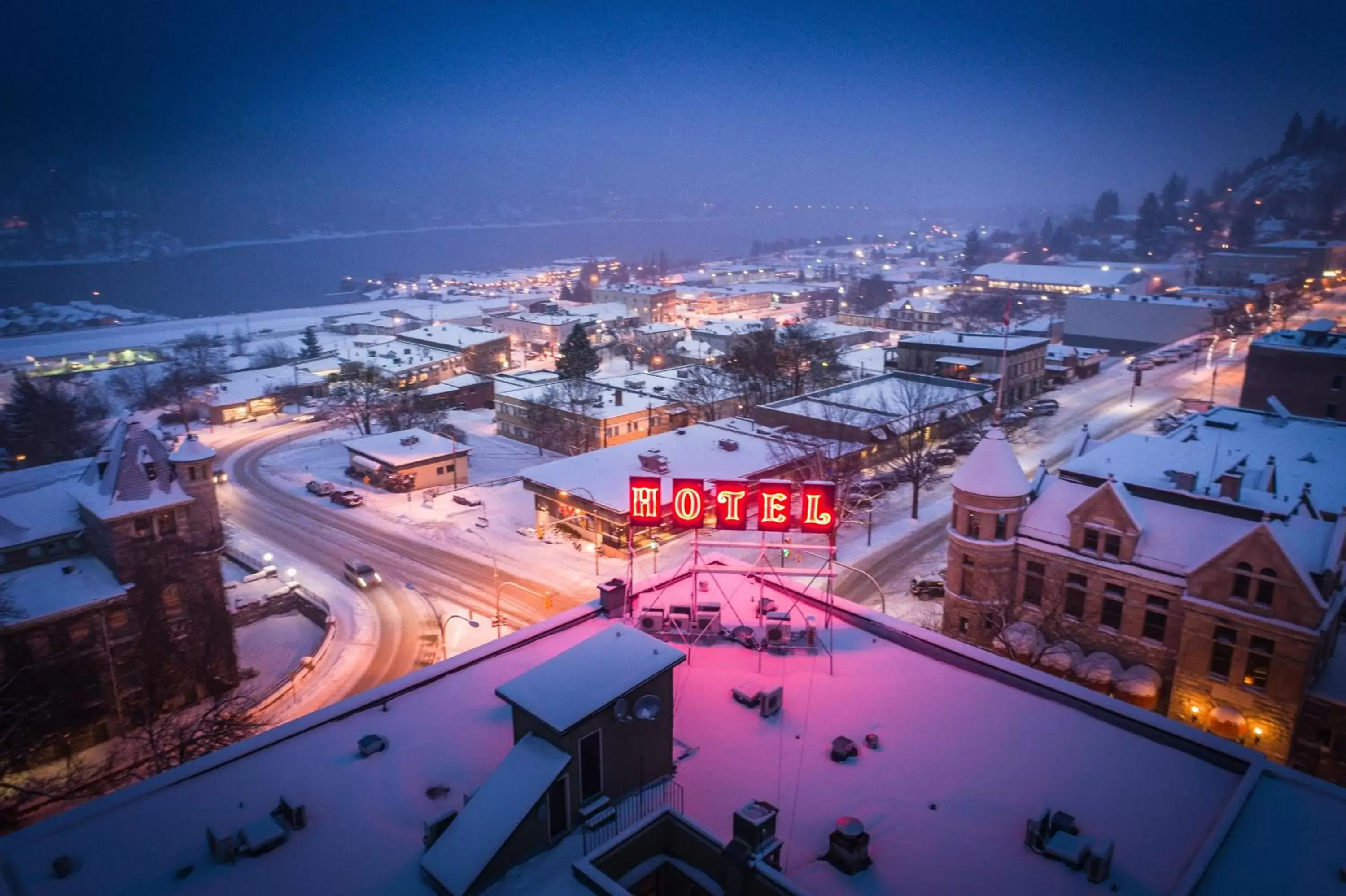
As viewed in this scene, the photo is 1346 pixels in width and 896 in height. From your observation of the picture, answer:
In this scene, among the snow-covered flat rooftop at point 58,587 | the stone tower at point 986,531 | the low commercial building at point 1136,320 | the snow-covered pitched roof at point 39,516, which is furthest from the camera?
the low commercial building at point 1136,320

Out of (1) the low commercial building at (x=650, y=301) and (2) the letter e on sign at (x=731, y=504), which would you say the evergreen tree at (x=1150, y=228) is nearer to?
(1) the low commercial building at (x=650, y=301)

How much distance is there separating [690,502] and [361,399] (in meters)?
73.8

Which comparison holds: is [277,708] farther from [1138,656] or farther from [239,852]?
[1138,656]

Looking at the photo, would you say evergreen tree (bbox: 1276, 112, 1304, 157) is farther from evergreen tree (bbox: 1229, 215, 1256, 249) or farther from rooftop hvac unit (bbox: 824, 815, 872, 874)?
rooftop hvac unit (bbox: 824, 815, 872, 874)

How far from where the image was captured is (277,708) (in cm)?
3328

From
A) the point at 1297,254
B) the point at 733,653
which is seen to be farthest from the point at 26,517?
the point at 1297,254

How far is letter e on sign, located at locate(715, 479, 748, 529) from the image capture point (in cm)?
2073

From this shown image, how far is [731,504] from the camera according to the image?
68.9 ft

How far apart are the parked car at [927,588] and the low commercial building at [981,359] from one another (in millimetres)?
39149

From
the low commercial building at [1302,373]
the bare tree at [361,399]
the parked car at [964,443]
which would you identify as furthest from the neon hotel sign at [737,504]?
the bare tree at [361,399]

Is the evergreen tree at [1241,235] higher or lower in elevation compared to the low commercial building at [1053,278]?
higher

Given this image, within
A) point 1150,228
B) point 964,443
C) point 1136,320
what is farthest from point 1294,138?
point 964,443

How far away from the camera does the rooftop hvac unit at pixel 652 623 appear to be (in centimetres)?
1989

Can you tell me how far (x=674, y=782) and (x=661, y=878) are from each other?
2.14 m
